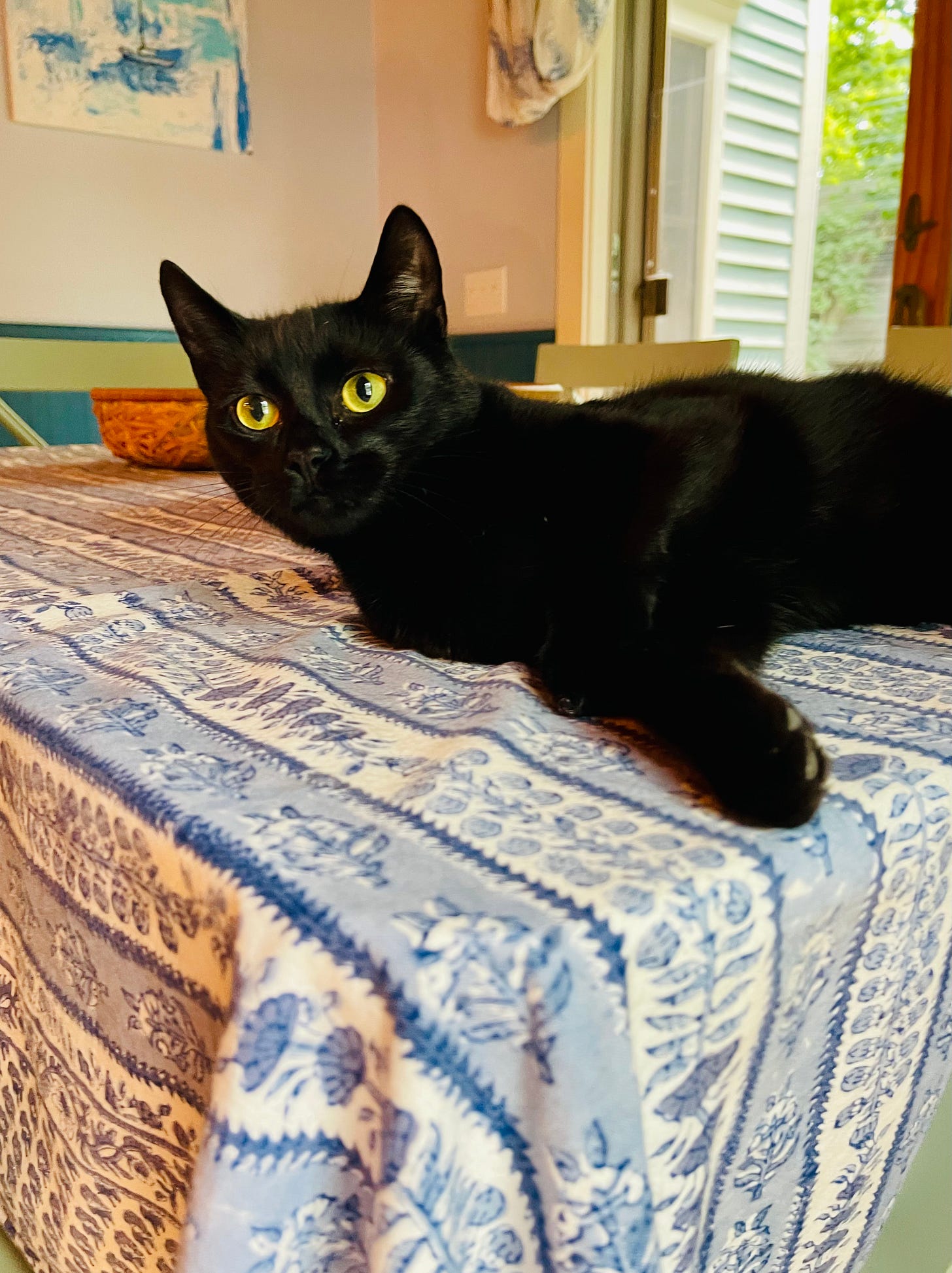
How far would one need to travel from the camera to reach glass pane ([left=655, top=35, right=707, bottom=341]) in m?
2.17

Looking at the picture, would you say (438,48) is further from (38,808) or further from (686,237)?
(38,808)

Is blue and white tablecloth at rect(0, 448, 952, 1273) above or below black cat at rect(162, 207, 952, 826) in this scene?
below

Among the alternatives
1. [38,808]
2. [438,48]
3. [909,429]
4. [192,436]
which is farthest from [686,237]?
[38,808]

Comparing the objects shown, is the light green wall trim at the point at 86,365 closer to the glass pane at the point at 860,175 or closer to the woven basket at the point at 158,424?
the woven basket at the point at 158,424

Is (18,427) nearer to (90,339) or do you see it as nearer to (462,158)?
(90,339)

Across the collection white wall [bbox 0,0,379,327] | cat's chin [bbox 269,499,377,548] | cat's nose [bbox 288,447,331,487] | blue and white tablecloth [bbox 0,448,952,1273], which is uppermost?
white wall [bbox 0,0,379,327]

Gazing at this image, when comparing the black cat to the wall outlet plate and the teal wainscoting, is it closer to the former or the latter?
the teal wainscoting

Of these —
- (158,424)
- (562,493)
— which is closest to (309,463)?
(562,493)

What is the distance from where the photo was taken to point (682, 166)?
222 cm

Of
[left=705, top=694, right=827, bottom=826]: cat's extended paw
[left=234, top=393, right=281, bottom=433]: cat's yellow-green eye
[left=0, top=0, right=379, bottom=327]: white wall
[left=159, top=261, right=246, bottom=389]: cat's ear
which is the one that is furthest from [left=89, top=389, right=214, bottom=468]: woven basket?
[left=705, top=694, right=827, bottom=826]: cat's extended paw

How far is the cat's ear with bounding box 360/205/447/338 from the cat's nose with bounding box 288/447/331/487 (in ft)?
0.53

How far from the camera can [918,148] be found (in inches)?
63.8

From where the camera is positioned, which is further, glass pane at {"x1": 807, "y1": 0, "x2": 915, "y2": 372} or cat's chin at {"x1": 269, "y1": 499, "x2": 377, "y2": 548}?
glass pane at {"x1": 807, "y1": 0, "x2": 915, "y2": 372}

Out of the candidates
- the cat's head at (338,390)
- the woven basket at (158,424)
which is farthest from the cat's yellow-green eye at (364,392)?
the woven basket at (158,424)
